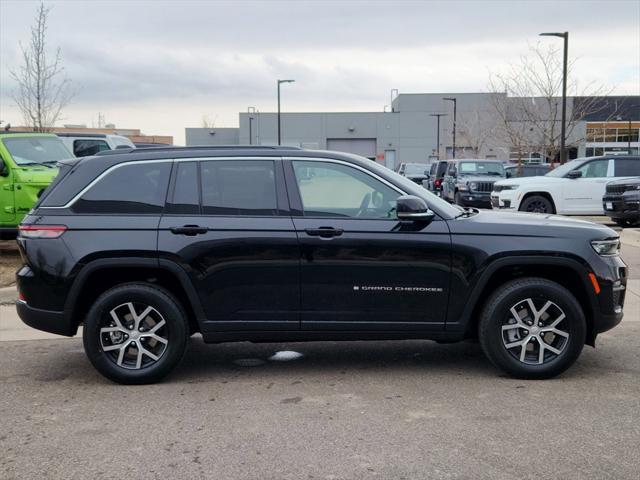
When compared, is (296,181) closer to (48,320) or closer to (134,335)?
(134,335)

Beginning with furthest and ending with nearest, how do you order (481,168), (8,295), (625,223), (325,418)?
(481,168)
(625,223)
(8,295)
(325,418)

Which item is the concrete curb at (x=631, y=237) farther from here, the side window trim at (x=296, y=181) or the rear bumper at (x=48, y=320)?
the rear bumper at (x=48, y=320)

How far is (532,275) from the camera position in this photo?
217 inches

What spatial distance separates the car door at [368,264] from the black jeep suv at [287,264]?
1cm

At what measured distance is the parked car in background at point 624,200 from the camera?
1463 centimetres

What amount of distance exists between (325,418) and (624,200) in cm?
1229

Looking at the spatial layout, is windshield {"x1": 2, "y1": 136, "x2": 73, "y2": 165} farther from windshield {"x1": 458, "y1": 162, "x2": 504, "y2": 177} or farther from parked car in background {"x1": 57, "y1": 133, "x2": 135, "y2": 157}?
windshield {"x1": 458, "y1": 162, "x2": 504, "y2": 177}

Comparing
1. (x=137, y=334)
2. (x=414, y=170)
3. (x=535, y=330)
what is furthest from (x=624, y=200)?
(x=414, y=170)

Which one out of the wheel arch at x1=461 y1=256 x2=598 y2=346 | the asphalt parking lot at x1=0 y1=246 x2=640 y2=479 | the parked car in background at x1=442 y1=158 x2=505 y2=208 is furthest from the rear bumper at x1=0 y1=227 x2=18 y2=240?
the parked car in background at x1=442 y1=158 x2=505 y2=208

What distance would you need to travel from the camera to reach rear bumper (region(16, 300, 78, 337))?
5.31 m

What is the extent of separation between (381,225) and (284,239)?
2.47 ft

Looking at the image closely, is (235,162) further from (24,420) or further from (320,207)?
(24,420)

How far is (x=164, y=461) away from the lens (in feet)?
13.0

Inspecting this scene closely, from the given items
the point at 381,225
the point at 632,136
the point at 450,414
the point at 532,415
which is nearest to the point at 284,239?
the point at 381,225
